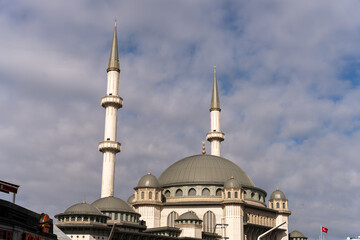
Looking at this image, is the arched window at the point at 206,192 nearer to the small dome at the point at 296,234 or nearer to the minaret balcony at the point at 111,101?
the minaret balcony at the point at 111,101

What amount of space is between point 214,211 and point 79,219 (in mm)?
29540

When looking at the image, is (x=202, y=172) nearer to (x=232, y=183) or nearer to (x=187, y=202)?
(x=187, y=202)

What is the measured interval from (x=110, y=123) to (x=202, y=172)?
2082 cm

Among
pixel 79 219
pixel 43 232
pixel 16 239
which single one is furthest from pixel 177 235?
pixel 16 239

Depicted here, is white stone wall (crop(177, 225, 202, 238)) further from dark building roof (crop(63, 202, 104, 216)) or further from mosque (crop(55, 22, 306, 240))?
dark building roof (crop(63, 202, 104, 216))


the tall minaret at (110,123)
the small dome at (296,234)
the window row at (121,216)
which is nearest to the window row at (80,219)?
the window row at (121,216)

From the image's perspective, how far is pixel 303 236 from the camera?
11544cm

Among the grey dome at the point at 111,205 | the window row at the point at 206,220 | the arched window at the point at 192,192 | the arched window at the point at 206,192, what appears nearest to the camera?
the grey dome at the point at 111,205

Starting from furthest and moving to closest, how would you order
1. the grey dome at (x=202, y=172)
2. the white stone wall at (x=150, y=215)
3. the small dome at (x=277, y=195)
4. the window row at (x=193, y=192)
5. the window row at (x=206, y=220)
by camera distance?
the small dome at (x=277, y=195)
the grey dome at (x=202, y=172)
the window row at (x=193, y=192)
the window row at (x=206, y=220)
the white stone wall at (x=150, y=215)

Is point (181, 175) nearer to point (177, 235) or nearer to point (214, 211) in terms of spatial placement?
point (214, 211)

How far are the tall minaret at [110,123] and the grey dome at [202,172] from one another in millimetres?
14705

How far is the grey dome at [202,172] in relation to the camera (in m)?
102

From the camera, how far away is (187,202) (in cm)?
9856

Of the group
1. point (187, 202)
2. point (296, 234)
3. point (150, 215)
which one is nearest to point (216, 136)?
point (187, 202)
